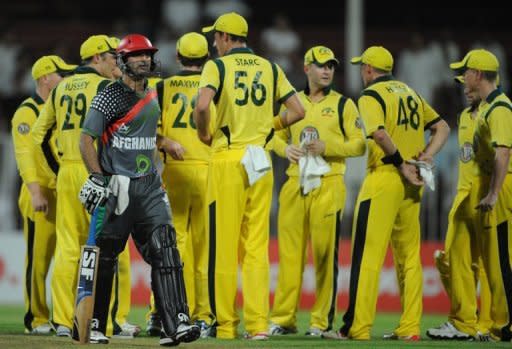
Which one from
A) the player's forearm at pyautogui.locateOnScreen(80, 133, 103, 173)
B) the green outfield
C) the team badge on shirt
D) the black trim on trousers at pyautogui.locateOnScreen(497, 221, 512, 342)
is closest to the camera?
the player's forearm at pyautogui.locateOnScreen(80, 133, 103, 173)

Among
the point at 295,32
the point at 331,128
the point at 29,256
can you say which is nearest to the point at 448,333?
the point at 331,128

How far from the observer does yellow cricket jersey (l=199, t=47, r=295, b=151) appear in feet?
40.1

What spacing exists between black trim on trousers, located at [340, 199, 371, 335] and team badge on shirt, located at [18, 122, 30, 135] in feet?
12.0

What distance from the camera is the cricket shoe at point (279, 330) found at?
13453 millimetres

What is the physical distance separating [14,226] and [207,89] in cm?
887

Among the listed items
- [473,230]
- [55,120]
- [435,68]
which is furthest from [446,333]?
[435,68]

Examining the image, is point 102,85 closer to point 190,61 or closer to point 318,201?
point 190,61

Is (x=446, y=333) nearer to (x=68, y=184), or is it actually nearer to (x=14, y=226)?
Result: (x=68, y=184)

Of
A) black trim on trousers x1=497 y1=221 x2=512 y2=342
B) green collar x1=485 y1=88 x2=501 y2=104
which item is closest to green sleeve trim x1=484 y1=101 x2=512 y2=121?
green collar x1=485 y1=88 x2=501 y2=104

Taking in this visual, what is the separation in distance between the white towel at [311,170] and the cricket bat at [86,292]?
11.1ft

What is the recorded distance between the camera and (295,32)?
2570cm

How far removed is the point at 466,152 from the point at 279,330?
2777 millimetres

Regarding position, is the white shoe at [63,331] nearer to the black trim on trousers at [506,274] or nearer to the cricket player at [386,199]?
the cricket player at [386,199]

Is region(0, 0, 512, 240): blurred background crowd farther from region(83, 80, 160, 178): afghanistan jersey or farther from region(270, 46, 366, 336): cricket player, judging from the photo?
region(83, 80, 160, 178): afghanistan jersey
